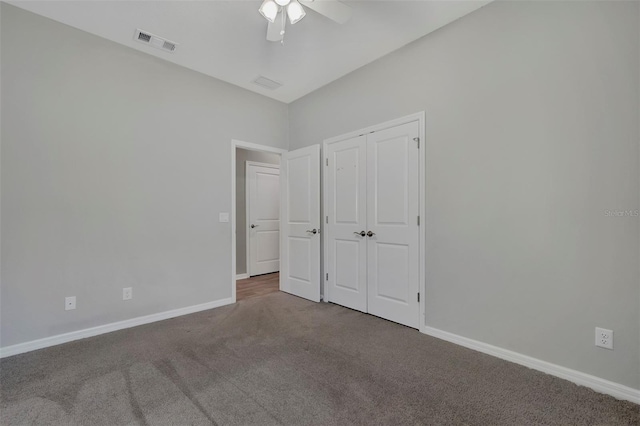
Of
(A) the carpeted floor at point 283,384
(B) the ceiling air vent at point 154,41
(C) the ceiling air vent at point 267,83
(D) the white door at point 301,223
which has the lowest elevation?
(A) the carpeted floor at point 283,384

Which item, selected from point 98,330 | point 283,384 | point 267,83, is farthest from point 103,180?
point 283,384

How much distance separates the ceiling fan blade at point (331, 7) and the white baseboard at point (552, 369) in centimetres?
281

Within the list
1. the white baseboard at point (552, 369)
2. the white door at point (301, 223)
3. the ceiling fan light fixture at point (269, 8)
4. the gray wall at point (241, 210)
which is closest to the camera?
the white baseboard at point (552, 369)

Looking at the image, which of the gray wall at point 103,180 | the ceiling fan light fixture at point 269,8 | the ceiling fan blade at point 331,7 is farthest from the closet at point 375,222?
the ceiling fan light fixture at point 269,8

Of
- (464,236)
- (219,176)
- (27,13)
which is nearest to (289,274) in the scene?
(219,176)

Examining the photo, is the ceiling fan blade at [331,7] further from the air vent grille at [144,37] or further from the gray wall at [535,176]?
the air vent grille at [144,37]

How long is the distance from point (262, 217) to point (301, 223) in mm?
1810

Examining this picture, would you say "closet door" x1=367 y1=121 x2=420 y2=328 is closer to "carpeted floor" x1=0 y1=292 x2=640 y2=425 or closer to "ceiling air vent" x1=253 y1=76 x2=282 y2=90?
"carpeted floor" x1=0 y1=292 x2=640 y2=425

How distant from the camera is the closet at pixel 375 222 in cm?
279

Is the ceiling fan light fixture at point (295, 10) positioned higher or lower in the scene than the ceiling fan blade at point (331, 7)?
lower

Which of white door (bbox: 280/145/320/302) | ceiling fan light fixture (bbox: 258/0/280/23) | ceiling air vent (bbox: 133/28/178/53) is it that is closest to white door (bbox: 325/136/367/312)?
white door (bbox: 280/145/320/302)

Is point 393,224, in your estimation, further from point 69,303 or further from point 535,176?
point 69,303

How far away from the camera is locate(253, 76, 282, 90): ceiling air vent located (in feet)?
11.5

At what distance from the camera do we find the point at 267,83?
3596 millimetres
